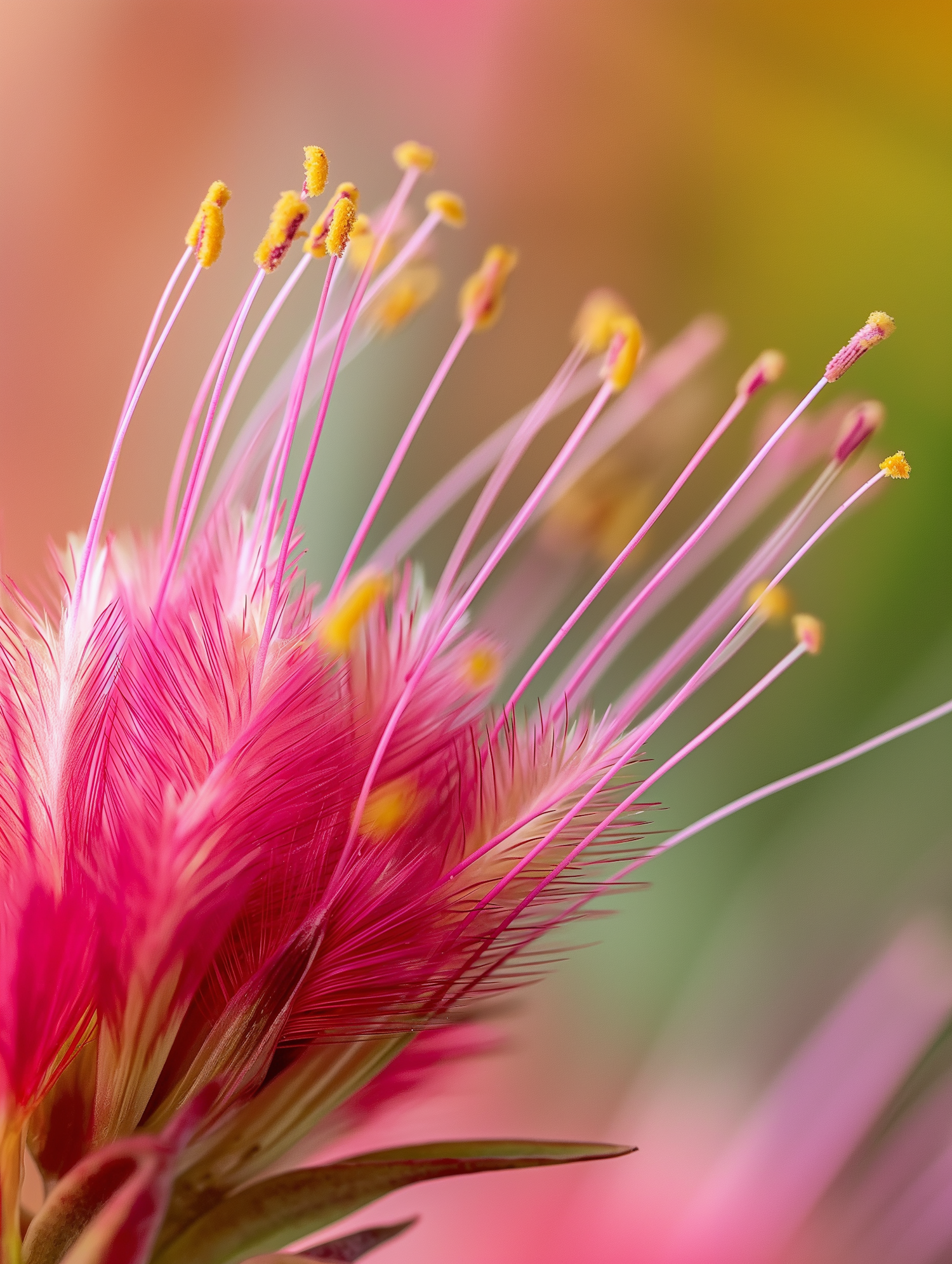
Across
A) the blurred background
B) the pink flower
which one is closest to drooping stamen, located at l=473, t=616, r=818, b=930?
the pink flower

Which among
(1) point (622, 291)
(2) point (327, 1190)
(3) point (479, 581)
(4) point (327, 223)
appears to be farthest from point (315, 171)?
(1) point (622, 291)

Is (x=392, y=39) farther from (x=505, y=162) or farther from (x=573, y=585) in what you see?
(x=573, y=585)

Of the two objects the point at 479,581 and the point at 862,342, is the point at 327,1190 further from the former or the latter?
the point at 862,342

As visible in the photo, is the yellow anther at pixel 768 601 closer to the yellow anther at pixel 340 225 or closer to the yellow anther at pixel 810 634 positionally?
the yellow anther at pixel 810 634

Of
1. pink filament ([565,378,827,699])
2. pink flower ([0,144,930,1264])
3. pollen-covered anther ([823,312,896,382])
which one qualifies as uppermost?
pollen-covered anther ([823,312,896,382])

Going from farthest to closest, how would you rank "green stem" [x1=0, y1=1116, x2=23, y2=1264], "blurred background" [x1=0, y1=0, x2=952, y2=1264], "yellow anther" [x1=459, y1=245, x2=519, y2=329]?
"blurred background" [x1=0, y1=0, x2=952, y2=1264] < "yellow anther" [x1=459, y1=245, x2=519, y2=329] < "green stem" [x1=0, y1=1116, x2=23, y2=1264]

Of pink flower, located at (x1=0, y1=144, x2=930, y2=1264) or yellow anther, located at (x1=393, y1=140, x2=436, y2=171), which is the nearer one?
pink flower, located at (x1=0, y1=144, x2=930, y2=1264)

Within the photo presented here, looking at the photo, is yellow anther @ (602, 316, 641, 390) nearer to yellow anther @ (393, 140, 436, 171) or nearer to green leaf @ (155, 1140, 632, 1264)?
yellow anther @ (393, 140, 436, 171)
